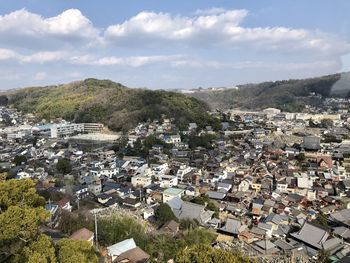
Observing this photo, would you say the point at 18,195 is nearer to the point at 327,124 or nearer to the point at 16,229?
the point at 16,229

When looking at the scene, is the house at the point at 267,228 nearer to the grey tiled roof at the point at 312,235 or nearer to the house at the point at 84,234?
the grey tiled roof at the point at 312,235

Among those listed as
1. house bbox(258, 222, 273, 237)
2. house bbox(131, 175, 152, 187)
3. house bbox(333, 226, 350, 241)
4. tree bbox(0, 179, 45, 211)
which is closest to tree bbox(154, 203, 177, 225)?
house bbox(258, 222, 273, 237)

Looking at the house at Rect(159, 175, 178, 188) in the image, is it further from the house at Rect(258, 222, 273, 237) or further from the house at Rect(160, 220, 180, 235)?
the house at Rect(258, 222, 273, 237)

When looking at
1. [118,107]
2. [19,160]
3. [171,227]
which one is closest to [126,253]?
[171,227]

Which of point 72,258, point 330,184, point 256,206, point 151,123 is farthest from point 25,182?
point 151,123

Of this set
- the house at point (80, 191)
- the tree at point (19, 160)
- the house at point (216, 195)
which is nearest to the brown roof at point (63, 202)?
the house at point (80, 191)

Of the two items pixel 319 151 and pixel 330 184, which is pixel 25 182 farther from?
pixel 319 151
